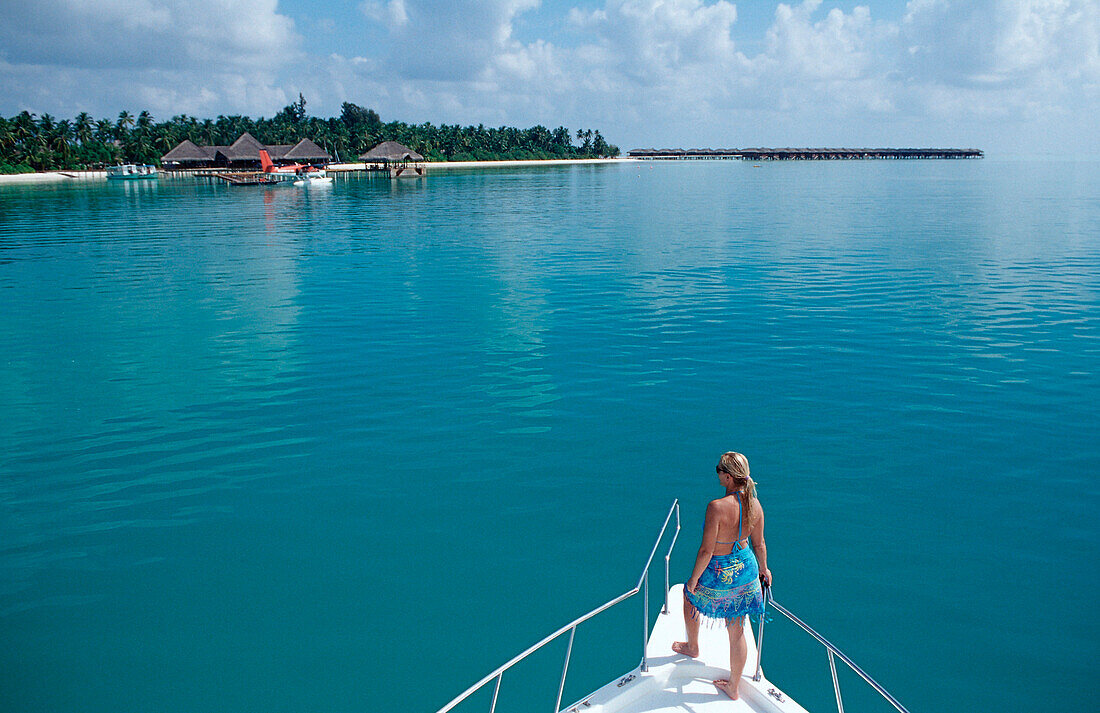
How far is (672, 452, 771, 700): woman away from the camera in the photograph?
218 inches

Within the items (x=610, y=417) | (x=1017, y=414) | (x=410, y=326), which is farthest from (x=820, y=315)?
(x=410, y=326)

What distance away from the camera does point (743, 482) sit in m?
5.45

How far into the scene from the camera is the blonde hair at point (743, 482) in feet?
17.7

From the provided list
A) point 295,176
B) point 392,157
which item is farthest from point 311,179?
point 392,157

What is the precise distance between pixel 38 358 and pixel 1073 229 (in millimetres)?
55115

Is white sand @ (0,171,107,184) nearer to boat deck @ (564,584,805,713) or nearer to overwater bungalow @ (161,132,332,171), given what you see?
overwater bungalow @ (161,132,332,171)

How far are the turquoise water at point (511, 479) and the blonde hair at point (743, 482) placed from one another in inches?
140

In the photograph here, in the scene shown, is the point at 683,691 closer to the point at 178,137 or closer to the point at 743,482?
the point at 743,482

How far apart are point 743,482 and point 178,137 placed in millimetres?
160122

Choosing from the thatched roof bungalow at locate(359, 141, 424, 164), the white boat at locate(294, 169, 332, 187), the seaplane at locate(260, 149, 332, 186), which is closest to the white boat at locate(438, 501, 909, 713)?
the white boat at locate(294, 169, 332, 187)

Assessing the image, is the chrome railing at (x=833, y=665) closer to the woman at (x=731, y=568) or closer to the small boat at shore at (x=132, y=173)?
the woman at (x=731, y=568)

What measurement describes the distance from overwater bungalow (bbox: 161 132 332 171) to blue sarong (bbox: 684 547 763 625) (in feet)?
445

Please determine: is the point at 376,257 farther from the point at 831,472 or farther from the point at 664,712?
the point at 664,712

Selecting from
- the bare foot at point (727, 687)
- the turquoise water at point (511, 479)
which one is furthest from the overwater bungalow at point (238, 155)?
the bare foot at point (727, 687)
